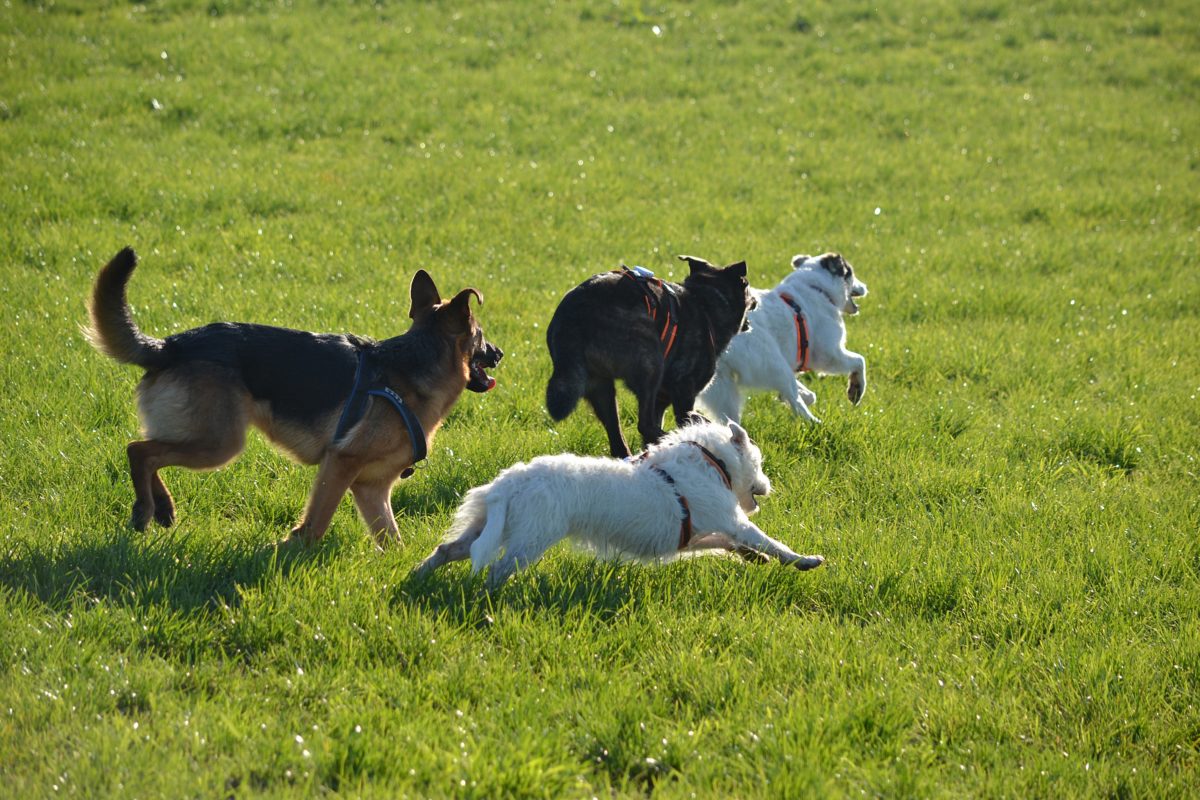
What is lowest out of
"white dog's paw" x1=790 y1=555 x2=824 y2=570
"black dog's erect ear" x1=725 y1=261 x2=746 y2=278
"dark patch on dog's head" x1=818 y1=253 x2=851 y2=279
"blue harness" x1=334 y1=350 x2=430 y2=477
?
"white dog's paw" x1=790 y1=555 x2=824 y2=570

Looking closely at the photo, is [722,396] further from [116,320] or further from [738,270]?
[116,320]

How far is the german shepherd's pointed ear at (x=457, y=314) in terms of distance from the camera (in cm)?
606

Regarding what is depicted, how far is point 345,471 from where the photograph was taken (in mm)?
5727

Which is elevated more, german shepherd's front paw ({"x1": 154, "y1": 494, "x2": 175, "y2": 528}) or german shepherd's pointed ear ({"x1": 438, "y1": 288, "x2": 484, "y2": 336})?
german shepherd's pointed ear ({"x1": 438, "y1": 288, "x2": 484, "y2": 336})

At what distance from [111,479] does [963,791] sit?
16.3 feet

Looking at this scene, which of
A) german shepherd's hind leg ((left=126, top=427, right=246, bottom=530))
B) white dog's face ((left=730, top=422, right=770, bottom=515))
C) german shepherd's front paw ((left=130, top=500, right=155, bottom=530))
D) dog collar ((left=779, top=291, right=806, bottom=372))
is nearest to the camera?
german shepherd's hind leg ((left=126, top=427, right=246, bottom=530))

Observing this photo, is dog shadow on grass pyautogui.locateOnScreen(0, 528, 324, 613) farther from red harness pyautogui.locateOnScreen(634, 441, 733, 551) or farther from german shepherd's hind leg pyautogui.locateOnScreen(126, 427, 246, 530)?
red harness pyautogui.locateOnScreen(634, 441, 733, 551)

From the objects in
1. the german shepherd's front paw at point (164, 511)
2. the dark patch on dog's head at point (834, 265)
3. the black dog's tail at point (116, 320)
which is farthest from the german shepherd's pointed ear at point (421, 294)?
the dark patch on dog's head at point (834, 265)

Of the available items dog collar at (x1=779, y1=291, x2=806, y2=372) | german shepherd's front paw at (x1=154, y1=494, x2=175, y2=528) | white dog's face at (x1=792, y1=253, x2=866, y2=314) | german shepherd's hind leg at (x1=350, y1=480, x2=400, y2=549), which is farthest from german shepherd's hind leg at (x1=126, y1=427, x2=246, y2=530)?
white dog's face at (x1=792, y1=253, x2=866, y2=314)

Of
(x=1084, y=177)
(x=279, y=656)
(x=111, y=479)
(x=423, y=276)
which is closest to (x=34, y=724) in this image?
(x=279, y=656)

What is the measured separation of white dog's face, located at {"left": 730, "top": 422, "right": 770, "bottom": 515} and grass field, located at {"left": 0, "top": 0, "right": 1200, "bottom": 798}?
39cm

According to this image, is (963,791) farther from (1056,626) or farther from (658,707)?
(1056,626)

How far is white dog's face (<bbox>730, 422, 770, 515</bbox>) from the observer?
6031 millimetres

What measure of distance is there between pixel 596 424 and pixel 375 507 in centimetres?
240
